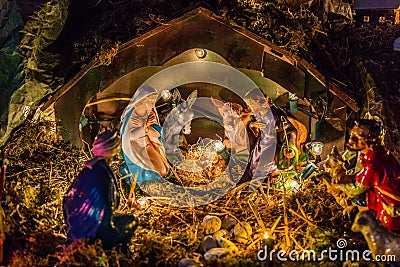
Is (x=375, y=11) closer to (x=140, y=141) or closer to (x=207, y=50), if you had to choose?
(x=207, y=50)

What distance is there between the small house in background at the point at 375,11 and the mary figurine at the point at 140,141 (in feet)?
7.21

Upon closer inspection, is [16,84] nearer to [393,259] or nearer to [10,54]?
[10,54]

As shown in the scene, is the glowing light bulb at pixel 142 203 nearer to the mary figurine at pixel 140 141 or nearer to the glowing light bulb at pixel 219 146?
the mary figurine at pixel 140 141

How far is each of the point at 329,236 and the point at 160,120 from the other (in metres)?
1.99

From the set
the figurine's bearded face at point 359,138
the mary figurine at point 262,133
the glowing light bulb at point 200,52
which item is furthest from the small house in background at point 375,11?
the figurine's bearded face at point 359,138

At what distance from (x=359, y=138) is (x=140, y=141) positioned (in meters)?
2.02

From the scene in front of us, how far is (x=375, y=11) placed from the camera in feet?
19.9

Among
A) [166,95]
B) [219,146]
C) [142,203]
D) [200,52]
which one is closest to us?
[142,203]

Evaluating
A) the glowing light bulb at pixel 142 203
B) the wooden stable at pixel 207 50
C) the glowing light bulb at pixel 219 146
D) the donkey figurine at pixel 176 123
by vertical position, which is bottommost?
the glowing light bulb at pixel 142 203

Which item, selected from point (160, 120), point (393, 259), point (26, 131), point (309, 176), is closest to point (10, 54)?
point (26, 131)

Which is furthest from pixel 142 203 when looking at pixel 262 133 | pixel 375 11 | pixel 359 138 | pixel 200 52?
pixel 375 11

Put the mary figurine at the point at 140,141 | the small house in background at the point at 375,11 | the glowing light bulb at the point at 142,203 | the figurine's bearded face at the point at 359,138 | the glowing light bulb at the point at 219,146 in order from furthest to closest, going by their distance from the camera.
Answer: the small house in background at the point at 375,11
the glowing light bulb at the point at 219,146
the mary figurine at the point at 140,141
the glowing light bulb at the point at 142,203
the figurine's bearded face at the point at 359,138

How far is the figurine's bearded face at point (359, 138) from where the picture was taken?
12.6ft

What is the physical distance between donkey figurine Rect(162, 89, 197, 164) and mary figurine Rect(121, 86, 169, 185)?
192mm
